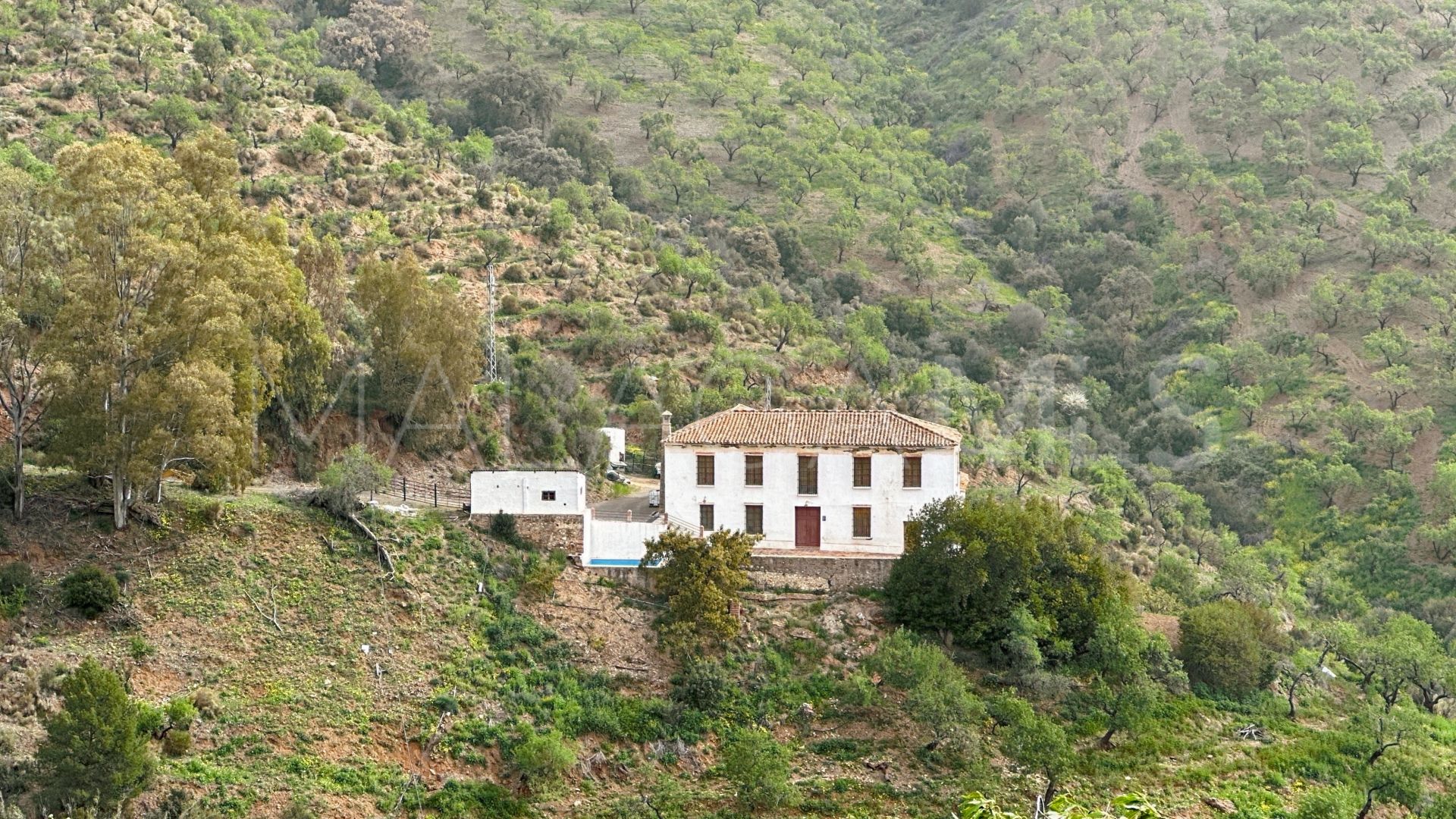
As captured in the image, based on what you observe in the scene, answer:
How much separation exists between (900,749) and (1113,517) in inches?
862

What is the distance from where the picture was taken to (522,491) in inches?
1464

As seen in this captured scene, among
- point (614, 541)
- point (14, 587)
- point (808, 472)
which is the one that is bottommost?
point (14, 587)

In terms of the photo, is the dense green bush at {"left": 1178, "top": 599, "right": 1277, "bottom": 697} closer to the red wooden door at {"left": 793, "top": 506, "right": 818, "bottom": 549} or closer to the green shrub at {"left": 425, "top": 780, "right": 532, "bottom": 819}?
the red wooden door at {"left": 793, "top": 506, "right": 818, "bottom": 549}

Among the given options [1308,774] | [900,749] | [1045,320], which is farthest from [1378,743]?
[1045,320]

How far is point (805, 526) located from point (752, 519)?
127cm

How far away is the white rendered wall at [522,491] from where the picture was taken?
37.2m

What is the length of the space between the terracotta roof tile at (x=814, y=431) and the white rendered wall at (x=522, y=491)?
372cm

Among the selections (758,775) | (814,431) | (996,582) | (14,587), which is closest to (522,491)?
(814,431)

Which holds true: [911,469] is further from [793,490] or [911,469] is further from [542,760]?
[542,760]

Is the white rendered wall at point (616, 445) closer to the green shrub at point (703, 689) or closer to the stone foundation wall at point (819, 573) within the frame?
the stone foundation wall at point (819, 573)

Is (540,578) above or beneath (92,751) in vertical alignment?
above

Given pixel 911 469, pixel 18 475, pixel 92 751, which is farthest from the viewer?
pixel 911 469

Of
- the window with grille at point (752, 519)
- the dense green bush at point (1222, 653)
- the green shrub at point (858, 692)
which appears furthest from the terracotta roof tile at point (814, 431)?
the dense green bush at point (1222, 653)

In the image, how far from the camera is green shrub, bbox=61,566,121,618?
30.7 m
